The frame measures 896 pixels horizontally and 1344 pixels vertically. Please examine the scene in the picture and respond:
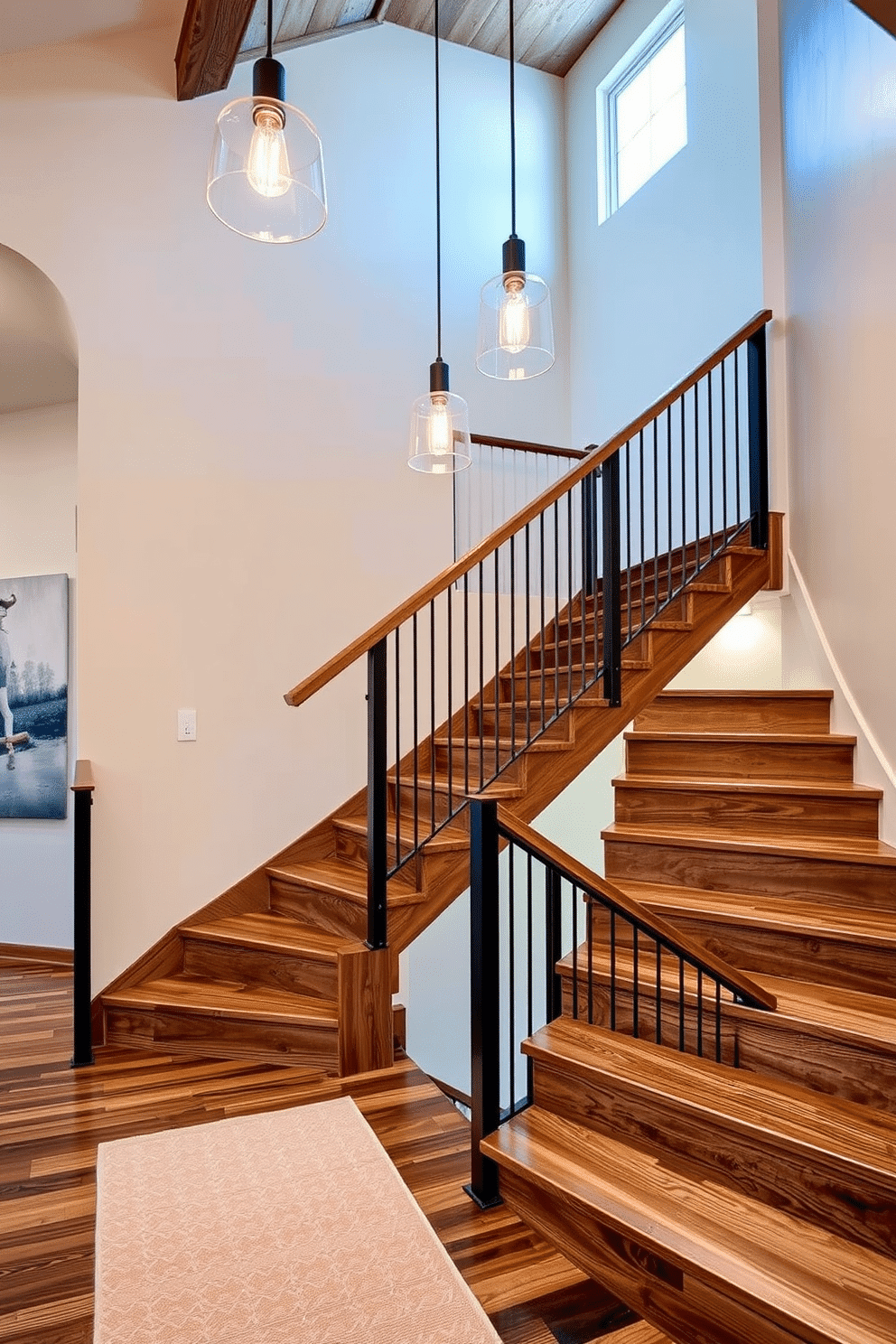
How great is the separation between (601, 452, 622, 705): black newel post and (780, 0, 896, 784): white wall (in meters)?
0.77

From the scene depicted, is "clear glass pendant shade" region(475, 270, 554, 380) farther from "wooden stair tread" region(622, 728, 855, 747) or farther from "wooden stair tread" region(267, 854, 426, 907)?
"wooden stair tread" region(267, 854, 426, 907)

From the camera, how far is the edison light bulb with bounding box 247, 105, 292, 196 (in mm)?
1802

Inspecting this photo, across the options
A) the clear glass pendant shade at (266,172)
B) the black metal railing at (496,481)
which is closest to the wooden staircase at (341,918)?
the black metal railing at (496,481)

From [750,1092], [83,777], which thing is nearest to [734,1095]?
[750,1092]

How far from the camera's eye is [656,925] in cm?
207

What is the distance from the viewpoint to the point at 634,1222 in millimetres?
1727

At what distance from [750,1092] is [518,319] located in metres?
2.14

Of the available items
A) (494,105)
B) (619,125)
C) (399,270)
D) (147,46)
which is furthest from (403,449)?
(619,125)

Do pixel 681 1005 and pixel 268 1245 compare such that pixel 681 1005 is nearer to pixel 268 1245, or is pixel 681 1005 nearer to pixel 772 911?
pixel 772 911

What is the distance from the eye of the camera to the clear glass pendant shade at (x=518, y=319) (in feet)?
8.22

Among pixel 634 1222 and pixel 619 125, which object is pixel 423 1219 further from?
pixel 619 125

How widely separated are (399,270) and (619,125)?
2.03 meters

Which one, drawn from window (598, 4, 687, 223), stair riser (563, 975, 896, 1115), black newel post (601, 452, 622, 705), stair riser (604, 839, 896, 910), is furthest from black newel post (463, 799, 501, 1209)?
window (598, 4, 687, 223)

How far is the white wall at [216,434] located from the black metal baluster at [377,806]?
112cm
